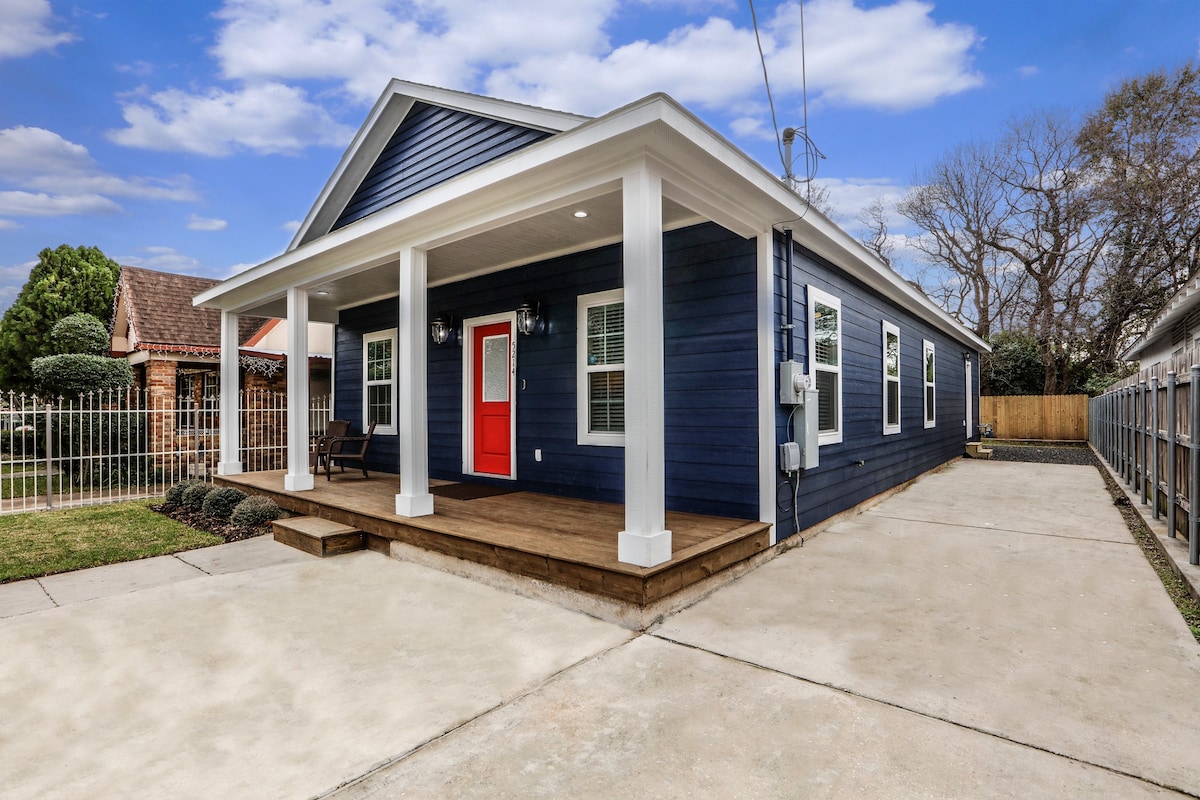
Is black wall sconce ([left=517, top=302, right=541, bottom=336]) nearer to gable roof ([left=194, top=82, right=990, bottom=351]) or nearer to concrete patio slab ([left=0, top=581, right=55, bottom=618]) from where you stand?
gable roof ([left=194, top=82, right=990, bottom=351])

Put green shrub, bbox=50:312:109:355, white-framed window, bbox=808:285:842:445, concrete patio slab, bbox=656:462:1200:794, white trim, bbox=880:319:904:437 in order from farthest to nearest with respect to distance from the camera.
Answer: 1. green shrub, bbox=50:312:109:355
2. white trim, bbox=880:319:904:437
3. white-framed window, bbox=808:285:842:445
4. concrete patio slab, bbox=656:462:1200:794

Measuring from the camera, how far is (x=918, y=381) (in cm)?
852

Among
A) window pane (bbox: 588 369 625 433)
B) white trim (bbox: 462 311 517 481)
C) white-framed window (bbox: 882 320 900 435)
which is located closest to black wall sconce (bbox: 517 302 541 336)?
white trim (bbox: 462 311 517 481)

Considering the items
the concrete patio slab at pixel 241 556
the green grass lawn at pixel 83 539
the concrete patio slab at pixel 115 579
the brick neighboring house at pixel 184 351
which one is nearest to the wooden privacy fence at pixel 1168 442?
the concrete patio slab at pixel 241 556

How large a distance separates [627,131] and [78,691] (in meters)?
3.46

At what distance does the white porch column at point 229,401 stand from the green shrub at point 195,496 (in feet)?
2.43

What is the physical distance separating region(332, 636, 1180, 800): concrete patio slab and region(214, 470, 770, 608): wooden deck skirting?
2.56 feet

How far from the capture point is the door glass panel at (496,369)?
609cm

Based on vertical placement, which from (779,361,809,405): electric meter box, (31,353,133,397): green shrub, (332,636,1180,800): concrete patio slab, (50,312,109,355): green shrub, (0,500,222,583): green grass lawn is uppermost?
(50,312,109,355): green shrub

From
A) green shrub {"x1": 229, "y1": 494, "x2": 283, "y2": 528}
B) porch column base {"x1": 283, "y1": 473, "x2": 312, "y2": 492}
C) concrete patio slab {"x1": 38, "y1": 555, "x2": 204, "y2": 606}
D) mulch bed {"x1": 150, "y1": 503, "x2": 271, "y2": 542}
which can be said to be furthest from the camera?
porch column base {"x1": 283, "y1": 473, "x2": 312, "y2": 492}

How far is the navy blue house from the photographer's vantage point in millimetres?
3195

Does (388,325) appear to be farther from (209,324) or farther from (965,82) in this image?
(965,82)

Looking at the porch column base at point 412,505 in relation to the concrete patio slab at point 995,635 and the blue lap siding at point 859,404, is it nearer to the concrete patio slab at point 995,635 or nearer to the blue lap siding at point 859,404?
the concrete patio slab at point 995,635

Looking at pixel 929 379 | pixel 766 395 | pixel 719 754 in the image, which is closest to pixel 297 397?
pixel 766 395
